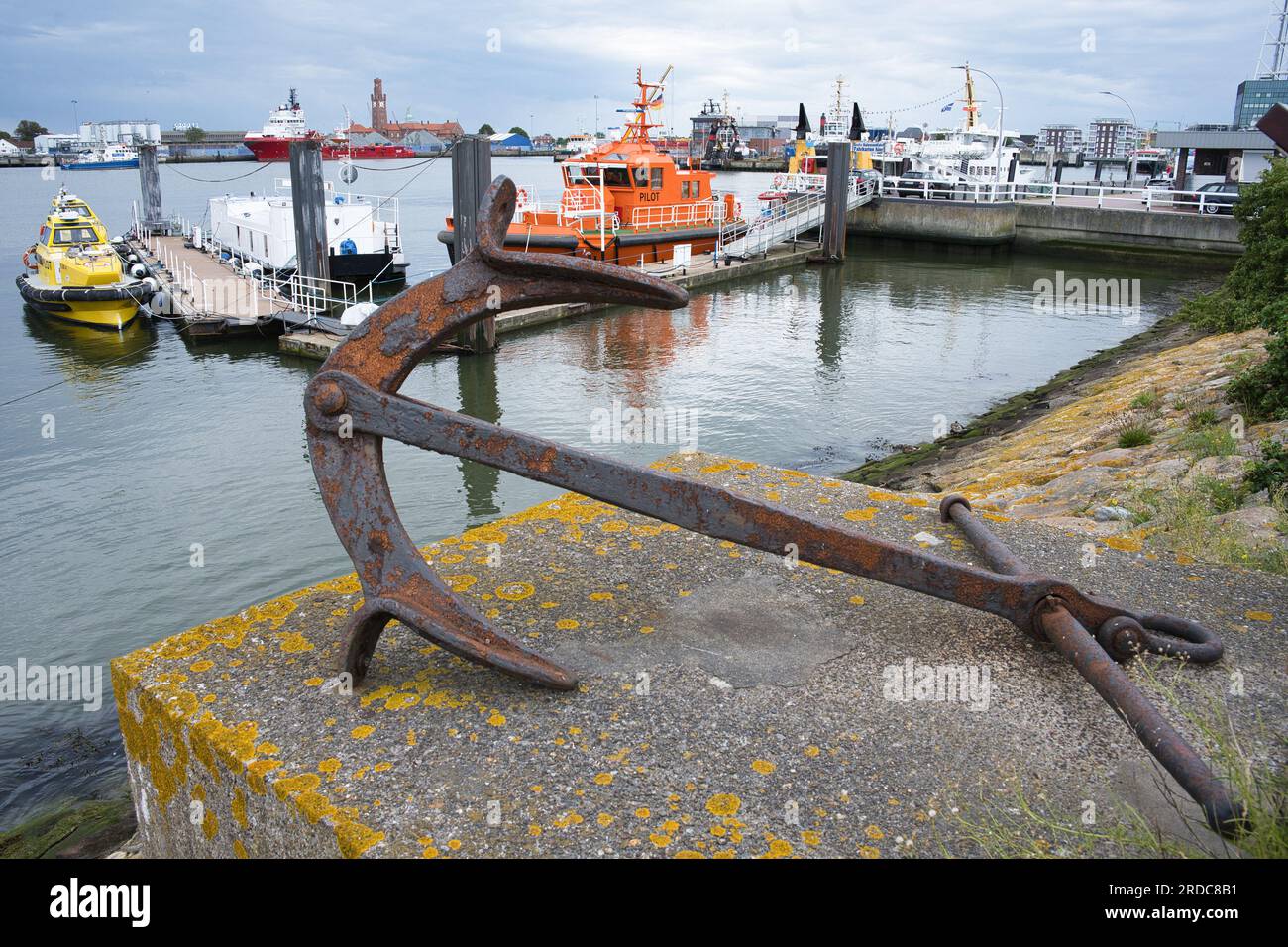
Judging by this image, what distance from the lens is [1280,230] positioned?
1010 centimetres

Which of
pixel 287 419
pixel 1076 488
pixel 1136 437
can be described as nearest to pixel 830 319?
pixel 287 419

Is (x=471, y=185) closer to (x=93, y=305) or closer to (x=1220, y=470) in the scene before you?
(x=93, y=305)

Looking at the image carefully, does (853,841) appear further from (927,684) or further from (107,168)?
(107,168)

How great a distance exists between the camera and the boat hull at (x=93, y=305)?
1853 centimetres

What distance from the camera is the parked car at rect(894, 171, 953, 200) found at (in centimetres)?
3372

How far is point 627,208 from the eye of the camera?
24.8m

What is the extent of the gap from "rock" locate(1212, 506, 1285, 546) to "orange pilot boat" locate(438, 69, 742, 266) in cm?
1810

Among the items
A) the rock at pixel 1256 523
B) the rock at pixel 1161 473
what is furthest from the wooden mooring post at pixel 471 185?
the rock at pixel 1256 523

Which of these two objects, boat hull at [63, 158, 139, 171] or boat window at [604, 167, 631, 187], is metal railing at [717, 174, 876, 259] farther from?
boat hull at [63, 158, 139, 171]

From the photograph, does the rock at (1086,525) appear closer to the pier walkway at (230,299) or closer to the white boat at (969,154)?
the pier walkway at (230,299)

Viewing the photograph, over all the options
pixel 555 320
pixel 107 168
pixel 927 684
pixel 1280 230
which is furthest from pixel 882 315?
pixel 107 168

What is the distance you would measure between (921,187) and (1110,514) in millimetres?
32569

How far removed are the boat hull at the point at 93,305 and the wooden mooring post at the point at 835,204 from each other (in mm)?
17939

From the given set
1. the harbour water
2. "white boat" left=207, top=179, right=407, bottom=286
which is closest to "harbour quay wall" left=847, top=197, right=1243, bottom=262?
the harbour water
